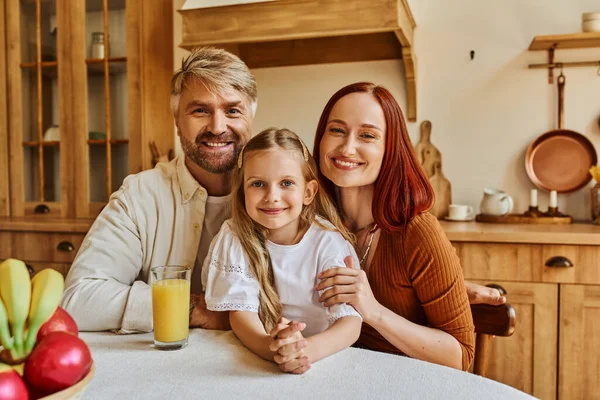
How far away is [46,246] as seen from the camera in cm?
276

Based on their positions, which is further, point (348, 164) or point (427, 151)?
point (427, 151)

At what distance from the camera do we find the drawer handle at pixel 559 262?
2.11 meters

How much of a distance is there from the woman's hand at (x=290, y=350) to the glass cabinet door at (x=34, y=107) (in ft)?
8.03

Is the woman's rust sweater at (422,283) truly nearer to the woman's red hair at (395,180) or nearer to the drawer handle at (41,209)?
the woman's red hair at (395,180)

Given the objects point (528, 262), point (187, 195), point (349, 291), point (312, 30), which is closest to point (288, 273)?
point (349, 291)

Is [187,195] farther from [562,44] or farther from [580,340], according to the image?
[562,44]

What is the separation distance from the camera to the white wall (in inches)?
104

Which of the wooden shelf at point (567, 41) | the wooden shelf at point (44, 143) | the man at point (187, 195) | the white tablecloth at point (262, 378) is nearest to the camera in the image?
the white tablecloth at point (262, 378)

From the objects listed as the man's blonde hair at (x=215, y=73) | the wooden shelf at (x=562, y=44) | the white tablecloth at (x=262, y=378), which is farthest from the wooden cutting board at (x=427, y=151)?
the white tablecloth at (x=262, y=378)

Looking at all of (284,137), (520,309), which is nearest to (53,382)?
(284,137)

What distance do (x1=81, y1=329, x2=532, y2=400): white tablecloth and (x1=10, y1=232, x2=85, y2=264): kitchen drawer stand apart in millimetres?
1850

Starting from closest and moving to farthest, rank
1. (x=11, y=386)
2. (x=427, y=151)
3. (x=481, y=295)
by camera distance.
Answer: (x=11, y=386)
(x=481, y=295)
(x=427, y=151)

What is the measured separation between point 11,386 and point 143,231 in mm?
923

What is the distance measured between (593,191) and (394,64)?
1130 mm
